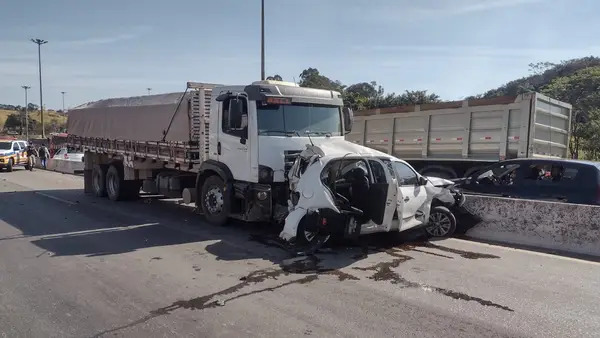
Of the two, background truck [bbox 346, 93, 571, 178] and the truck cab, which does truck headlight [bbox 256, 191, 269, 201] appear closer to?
the truck cab

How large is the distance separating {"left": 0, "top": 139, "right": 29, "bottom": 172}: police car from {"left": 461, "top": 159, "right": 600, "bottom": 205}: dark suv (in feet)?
85.7

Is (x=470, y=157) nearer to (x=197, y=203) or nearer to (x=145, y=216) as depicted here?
(x=197, y=203)

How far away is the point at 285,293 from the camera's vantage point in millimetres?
5324

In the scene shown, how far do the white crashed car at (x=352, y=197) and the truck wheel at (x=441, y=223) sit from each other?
0.06 ft

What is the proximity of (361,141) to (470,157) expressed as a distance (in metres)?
4.49

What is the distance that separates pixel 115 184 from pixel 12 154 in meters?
18.0

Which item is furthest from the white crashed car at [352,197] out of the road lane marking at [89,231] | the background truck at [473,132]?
the background truck at [473,132]

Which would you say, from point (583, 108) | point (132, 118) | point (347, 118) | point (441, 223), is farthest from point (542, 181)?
point (583, 108)

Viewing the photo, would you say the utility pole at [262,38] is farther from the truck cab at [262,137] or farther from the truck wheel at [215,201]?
the truck wheel at [215,201]

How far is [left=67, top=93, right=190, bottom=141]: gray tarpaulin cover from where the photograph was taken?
10727 mm

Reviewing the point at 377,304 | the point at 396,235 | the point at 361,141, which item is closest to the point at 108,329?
the point at 377,304

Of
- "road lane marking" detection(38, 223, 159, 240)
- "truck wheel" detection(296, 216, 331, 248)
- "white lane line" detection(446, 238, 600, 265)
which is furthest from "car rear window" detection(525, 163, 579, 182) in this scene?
"road lane marking" detection(38, 223, 159, 240)

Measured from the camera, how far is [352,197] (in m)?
7.73

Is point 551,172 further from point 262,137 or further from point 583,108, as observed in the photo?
point 583,108
